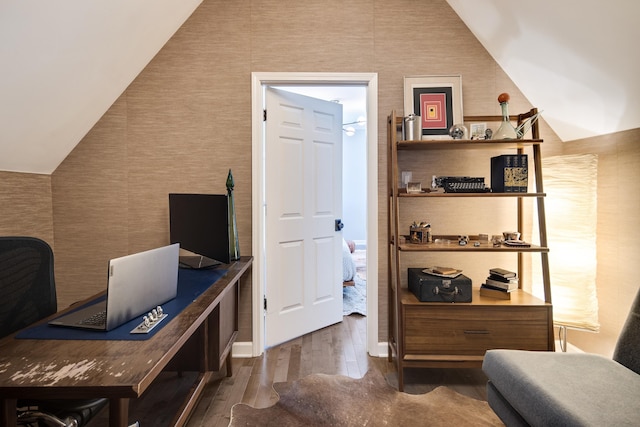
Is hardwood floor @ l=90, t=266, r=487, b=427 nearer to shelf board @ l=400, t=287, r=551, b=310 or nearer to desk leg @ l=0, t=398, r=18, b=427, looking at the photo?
shelf board @ l=400, t=287, r=551, b=310

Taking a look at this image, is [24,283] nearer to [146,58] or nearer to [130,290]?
[130,290]

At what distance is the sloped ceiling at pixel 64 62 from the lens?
72.2 inches

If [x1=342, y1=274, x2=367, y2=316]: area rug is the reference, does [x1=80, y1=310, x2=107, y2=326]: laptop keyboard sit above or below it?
above

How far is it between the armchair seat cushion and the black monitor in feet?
5.15

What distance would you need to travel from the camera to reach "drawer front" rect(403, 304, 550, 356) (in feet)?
7.59

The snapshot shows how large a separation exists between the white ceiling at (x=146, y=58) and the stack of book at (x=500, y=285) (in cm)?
112

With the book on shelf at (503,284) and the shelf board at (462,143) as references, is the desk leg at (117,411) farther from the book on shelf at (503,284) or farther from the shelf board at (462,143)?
the book on shelf at (503,284)

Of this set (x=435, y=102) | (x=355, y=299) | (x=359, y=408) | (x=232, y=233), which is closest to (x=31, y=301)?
(x=232, y=233)

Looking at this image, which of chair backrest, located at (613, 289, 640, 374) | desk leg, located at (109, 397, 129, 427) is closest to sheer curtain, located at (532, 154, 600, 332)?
chair backrest, located at (613, 289, 640, 374)

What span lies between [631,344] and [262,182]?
7.67 ft

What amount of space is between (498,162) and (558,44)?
760mm

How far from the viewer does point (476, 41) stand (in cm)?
278

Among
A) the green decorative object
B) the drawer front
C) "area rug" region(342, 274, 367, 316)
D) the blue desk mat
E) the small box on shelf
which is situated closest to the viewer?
the blue desk mat

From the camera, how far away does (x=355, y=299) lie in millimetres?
4262
